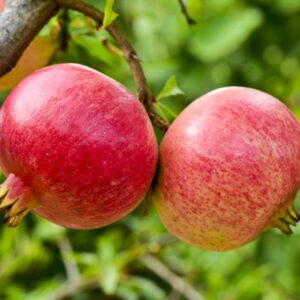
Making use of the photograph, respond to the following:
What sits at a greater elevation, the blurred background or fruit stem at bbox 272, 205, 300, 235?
fruit stem at bbox 272, 205, 300, 235

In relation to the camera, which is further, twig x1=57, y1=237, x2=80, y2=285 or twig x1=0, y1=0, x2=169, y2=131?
twig x1=57, y1=237, x2=80, y2=285

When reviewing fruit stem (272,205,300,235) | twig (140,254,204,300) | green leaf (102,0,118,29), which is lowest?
twig (140,254,204,300)

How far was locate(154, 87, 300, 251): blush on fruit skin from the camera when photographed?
109 centimetres

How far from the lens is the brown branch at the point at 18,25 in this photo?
42.2 inches

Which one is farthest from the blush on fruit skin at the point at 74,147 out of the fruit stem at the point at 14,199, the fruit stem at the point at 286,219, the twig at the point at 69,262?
the twig at the point at 69,262

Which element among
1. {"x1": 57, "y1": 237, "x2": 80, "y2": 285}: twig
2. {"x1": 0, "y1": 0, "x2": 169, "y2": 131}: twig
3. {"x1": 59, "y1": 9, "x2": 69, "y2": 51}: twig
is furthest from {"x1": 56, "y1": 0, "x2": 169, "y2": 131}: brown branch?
{"x1": 57, "y1": 237, "x2": 80, "y2": 285}: twig

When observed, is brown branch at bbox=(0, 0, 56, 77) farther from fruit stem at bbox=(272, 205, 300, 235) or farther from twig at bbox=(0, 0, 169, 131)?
fruit stem at bbox=(272, 205, 300, 235)

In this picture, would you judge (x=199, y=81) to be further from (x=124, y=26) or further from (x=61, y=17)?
(x=61, y=17)

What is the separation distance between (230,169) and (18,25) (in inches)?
16.4

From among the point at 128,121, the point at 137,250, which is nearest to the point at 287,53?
the point at 137,250

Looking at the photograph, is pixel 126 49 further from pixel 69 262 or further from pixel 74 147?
pixel 69 262

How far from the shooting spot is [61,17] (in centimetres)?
134

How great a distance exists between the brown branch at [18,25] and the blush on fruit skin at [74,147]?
5cm

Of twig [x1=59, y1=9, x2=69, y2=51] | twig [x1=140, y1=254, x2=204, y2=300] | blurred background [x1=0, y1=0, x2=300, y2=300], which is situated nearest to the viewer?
twig [x1=59, y1=9, x2=69, y2=51]
